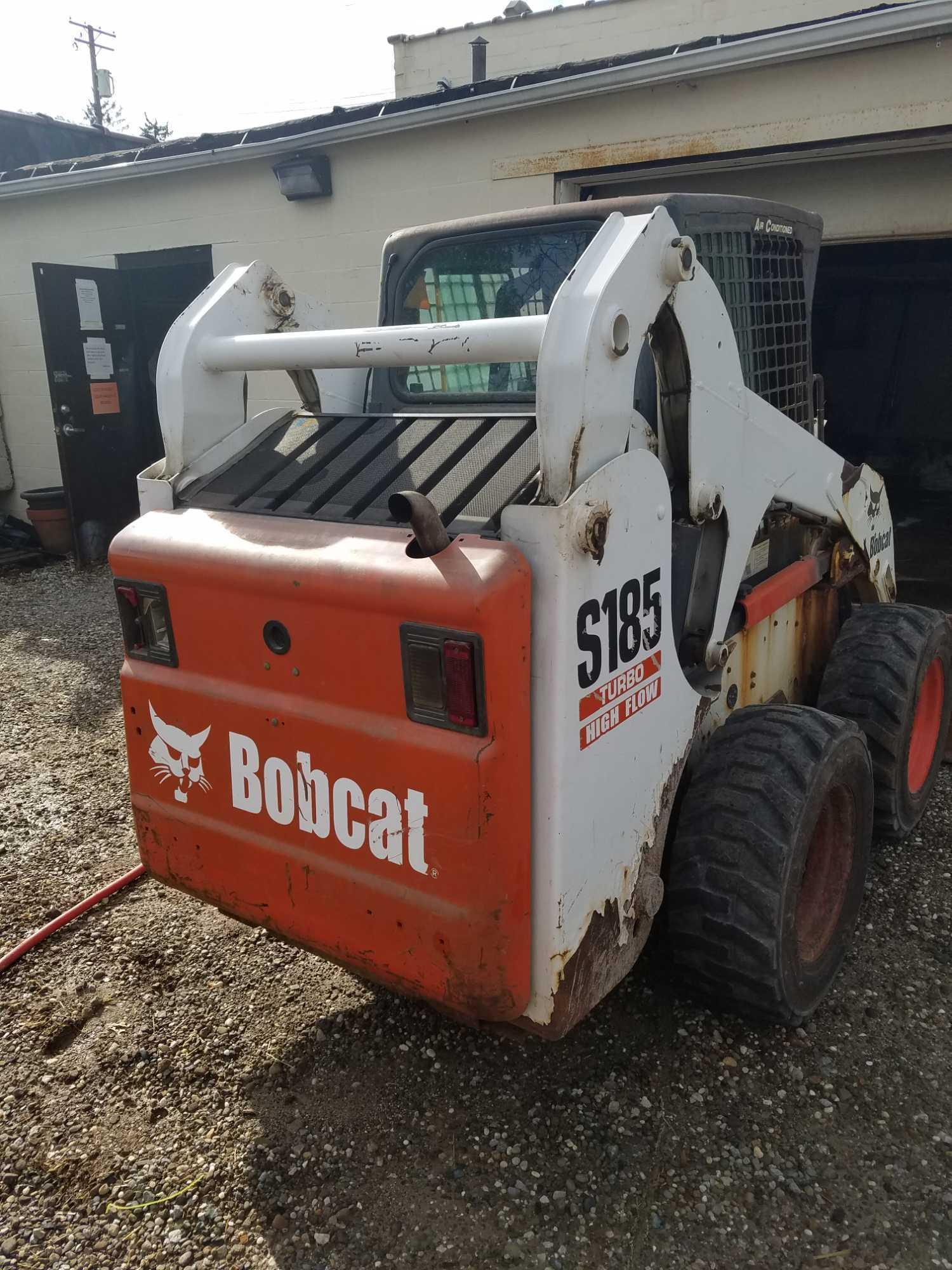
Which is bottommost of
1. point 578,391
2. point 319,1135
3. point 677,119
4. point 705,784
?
point 319,1135

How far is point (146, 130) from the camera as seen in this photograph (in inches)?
1703

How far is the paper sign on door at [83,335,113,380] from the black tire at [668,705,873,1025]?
7.60 metres

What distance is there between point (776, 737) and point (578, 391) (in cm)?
114

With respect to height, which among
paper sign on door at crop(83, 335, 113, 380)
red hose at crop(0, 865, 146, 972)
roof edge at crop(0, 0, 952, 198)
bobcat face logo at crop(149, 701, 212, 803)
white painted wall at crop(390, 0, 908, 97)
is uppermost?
white painted wall at crop(390, 0, 908, 97)

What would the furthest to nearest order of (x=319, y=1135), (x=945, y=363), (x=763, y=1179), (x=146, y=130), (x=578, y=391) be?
1. (x=146, y=130)
2. (x=945, y=363)
3. (x=319, y=1135)
4. (x=763, y=1179)
5. (x=578, y=391)

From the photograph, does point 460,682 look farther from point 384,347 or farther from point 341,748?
point 384,347

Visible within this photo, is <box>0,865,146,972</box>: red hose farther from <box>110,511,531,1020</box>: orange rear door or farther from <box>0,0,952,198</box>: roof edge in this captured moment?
<box>0,0,952,198</box>: roof edge

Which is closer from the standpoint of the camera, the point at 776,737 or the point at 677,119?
the point at 776,737

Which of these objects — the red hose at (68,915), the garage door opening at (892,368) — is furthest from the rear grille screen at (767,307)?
the garage door opening at (892,368)

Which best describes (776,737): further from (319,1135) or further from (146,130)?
(146,130)

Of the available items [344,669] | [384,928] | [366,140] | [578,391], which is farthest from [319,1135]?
[366,140]

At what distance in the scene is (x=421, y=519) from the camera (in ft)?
6.06

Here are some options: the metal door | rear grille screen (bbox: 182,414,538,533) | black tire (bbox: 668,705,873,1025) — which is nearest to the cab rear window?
rear grille screen (bbox: 182,414,538,533)

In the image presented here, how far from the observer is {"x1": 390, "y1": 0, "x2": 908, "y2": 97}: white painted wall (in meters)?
12.7
